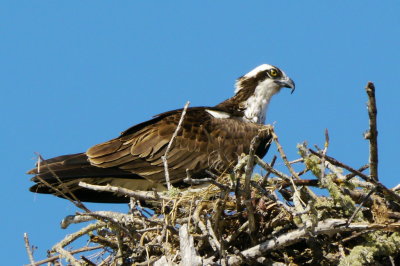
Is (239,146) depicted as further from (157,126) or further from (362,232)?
(362,232)

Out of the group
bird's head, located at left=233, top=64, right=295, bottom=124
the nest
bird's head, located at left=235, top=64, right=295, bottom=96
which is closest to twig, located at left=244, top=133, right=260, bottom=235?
the nest

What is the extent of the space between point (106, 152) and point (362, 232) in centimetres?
332

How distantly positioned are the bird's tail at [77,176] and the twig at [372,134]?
9.75 ft

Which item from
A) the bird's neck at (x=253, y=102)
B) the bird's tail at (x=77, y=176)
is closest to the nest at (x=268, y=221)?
the bird's tail at (x=77, y=176)

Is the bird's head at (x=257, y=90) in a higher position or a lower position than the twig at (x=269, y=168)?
higher

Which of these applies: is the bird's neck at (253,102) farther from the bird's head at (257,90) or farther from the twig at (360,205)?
the twig at (360,205)

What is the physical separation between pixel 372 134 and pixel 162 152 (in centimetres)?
329

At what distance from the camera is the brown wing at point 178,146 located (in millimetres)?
8133

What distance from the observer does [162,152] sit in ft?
26.9

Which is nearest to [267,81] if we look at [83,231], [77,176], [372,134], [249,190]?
[77,176]

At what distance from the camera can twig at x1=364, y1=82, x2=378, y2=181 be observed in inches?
198

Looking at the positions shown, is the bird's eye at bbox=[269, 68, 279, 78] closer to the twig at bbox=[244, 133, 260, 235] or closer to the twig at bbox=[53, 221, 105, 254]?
the twig at bbox=[53, 221, 105, 254]

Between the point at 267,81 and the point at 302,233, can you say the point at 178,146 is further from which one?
the point at 302,233

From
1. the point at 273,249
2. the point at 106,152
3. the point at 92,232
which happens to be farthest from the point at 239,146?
the point at 273,249
